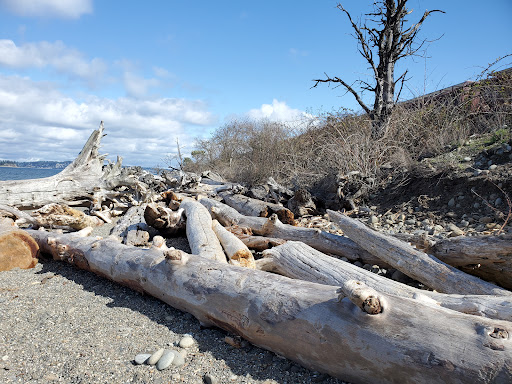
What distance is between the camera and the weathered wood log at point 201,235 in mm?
4332

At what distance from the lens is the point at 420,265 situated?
352 cm

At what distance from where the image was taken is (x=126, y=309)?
11.2 ft

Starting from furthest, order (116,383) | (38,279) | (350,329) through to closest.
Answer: (38,279), (116,383), (350,329)

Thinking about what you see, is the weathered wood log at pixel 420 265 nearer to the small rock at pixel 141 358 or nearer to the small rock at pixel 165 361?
the small rock at pixel 165 361

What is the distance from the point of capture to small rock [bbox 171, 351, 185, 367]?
248cm

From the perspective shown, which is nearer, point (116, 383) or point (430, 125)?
point (116, 383)

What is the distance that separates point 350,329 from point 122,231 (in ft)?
17.5

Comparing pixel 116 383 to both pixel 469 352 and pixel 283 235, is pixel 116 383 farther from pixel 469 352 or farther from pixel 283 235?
pixel 283 235

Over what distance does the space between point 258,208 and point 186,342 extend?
170 inches

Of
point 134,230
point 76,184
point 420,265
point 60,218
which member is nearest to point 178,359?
point 420,265

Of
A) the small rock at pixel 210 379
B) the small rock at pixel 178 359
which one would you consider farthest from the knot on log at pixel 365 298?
the small rock at pixel 178 359

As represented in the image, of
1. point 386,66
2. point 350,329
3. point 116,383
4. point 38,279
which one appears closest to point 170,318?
point 116,383

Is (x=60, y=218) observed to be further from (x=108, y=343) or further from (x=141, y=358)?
(x=141, y=358)

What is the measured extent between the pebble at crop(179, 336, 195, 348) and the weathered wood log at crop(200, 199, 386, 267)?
2496 millimetres
